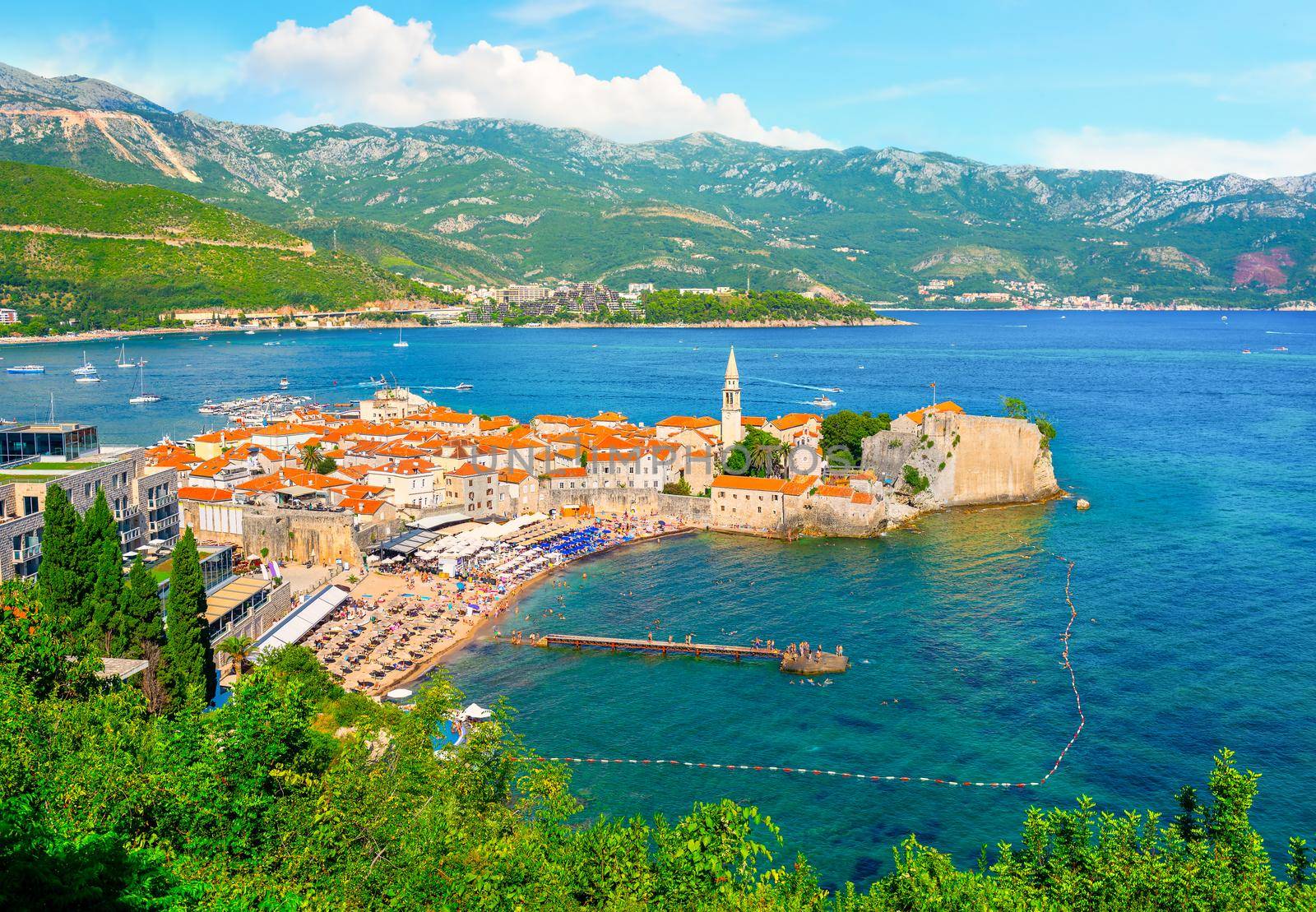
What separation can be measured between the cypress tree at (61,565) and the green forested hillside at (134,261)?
477ft

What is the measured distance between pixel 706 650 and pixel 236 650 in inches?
582

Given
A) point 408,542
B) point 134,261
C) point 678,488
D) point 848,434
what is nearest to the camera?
point 408,542

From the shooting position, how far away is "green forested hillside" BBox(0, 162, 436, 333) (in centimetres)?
15538

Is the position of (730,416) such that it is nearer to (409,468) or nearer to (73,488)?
(409,468)

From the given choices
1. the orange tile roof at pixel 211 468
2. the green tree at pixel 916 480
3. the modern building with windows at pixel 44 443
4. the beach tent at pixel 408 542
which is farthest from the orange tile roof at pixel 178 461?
the green tree at pixel 916 480

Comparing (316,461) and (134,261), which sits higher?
(134,261)

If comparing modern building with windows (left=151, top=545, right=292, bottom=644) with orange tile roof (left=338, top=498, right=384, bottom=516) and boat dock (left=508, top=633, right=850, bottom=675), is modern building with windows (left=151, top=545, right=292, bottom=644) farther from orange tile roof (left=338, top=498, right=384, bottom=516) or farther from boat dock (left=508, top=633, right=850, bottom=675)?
orange tile roof (left=338, top=498, right=384, bottom=516)

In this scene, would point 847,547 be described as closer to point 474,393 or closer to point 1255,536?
point 1255,536

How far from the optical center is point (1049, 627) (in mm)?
34188

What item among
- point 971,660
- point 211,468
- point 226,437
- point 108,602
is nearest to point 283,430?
point 226,437

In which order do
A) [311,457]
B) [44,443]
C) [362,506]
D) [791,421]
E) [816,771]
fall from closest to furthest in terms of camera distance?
[816,771] < [44,443] < [362,506] < [311,457] < [791,421]

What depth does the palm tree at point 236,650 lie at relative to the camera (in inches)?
1019

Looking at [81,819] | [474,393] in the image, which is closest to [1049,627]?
[81,819]

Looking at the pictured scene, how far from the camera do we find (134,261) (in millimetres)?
165750
